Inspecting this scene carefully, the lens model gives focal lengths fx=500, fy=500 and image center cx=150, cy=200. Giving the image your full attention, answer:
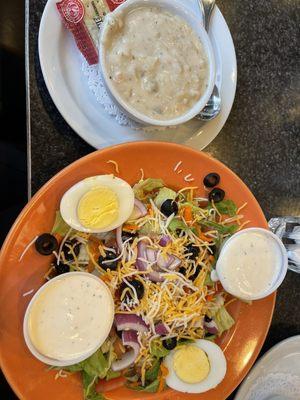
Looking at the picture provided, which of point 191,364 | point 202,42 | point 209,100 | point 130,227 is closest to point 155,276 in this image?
point 130,227

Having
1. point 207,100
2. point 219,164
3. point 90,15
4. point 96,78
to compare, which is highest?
point 90,15

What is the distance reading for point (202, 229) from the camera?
4.57 ft

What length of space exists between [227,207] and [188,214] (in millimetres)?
109

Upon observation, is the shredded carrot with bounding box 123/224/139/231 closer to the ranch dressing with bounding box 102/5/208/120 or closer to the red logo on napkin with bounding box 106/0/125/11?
the ranch dressing with bounding box 102/5/208/120

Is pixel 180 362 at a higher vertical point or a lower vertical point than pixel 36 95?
lower

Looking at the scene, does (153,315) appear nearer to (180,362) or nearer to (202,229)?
(180,362)

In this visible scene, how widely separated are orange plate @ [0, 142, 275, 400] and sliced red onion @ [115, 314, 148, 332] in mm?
166

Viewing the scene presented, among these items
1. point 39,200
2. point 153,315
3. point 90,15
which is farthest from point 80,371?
point 90,15

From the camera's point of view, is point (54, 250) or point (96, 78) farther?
point (96, 78)

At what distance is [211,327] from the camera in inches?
53.4

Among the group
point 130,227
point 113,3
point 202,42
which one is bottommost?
point 130,227

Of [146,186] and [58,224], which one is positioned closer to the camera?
[58,224]

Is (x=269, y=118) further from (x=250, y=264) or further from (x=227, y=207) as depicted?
(x=250, y=264)

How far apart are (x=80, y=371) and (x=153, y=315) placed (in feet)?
0.75
